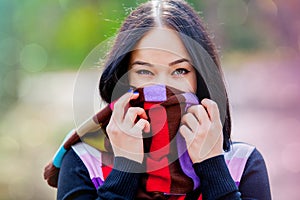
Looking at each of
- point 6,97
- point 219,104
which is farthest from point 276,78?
point 219,104

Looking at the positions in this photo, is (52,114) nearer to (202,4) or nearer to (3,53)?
(3,53)

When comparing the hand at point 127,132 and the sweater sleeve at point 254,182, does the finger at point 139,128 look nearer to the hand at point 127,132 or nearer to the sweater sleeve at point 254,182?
the hand at point 127,132

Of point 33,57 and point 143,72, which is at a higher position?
point 33,57

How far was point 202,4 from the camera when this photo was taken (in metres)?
2.04

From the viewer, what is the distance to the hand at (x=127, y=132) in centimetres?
80

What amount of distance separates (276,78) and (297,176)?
1.46ft

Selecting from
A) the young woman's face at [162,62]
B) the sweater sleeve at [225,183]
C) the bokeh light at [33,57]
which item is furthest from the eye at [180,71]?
the bokeh light at [33,57]

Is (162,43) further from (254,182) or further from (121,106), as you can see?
(254,182)

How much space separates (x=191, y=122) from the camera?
81cm

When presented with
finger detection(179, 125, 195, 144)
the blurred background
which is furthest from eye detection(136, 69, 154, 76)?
the blurred background

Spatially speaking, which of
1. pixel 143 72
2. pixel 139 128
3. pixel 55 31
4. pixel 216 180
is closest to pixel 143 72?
pixel 143 72

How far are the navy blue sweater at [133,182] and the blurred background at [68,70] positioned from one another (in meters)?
A: 1.25

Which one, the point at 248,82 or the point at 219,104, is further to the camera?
the point at 248,82

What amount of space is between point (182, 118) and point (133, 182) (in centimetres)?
13
